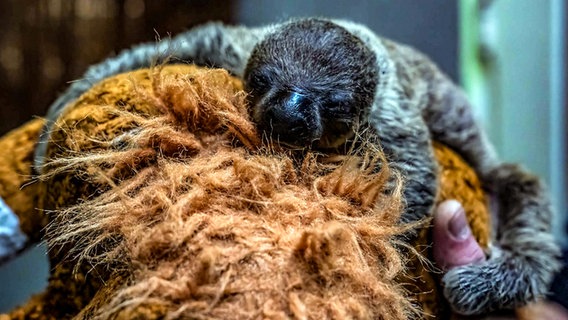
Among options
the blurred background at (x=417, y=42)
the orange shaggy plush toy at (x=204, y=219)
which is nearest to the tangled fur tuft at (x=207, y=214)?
the orange shaggy plush toy at (x=204, y=219)

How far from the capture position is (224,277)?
0.62 metres

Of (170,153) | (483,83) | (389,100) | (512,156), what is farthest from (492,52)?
(170,153)

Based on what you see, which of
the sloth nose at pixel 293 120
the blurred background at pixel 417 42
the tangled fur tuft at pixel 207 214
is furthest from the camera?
the blurred background at pixel 417 42

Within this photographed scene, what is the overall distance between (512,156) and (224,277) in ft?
6.51

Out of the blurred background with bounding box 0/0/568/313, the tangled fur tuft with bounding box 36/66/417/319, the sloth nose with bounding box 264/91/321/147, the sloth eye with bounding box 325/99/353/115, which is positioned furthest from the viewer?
the blurred background with bounding box 0/0/568/313

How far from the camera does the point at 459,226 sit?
0.97 metres

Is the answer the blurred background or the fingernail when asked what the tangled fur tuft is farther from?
the blurred background

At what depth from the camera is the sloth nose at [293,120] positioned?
2.81 feet

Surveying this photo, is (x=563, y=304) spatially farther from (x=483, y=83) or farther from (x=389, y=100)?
(x=483, y=83)

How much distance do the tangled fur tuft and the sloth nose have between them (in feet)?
0.12

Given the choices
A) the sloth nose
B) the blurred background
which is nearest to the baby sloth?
the sloth nose

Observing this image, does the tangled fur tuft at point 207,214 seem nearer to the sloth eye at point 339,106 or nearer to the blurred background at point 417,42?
the sloth eye at point 339,106

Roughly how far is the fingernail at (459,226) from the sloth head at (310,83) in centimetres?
19

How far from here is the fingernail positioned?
968 mm
